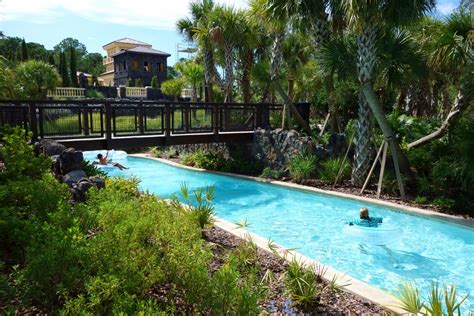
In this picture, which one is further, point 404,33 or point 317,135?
point 317,135

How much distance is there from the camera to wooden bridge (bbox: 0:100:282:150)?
10.8 meters

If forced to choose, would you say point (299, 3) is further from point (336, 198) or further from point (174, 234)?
point (174, 234)

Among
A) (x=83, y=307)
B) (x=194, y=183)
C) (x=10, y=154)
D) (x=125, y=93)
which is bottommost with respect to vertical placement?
(x=194, y=183)

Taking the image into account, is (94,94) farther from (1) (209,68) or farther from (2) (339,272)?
(2) (339,272)

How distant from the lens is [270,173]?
13.4 meters

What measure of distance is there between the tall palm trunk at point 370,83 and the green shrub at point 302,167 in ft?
8.97

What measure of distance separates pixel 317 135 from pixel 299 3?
195 inches

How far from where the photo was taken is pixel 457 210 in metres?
9.05

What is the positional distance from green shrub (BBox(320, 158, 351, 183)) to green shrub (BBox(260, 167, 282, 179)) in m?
1.59

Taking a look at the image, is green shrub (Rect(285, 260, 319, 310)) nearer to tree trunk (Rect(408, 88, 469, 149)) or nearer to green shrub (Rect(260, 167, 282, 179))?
tree trunk (Rect(408, 88, 469, 149))

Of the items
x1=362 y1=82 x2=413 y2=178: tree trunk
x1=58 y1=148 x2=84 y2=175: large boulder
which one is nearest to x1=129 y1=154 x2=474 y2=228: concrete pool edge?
x1=362 y1=82 x2=413 y2=178: tree trunk

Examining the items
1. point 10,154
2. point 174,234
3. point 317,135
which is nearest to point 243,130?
point 317,135

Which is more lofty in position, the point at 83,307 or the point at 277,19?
the point at 277,19

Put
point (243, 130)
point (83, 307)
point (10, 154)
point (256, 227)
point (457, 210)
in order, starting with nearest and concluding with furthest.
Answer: point (83, 307), point (10, 154), point (256, 227), point (457, 210), point (243, 130)
